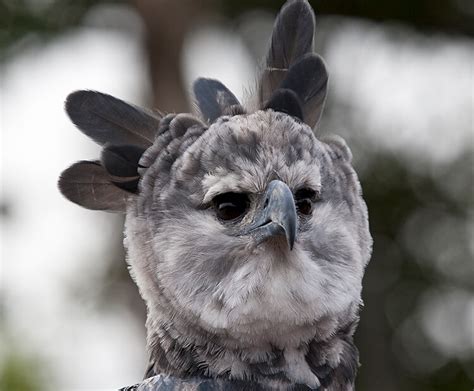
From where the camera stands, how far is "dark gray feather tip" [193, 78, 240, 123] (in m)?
2.28

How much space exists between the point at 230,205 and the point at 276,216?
17cm

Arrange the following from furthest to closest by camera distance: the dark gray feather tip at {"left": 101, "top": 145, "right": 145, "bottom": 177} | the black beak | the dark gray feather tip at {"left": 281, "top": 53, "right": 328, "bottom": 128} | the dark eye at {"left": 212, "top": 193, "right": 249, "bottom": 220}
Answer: the dark gray feather tip at {"left": 281, "top": 53, "right": 328, "bottom": 128} → the dark gray feather tip at {"left": 101, "top": 145, "right": 145, "bottom": 177} → the dark eye at {"left": 212, "top": 193, "right": 249, "bottom": 220} → the black beak

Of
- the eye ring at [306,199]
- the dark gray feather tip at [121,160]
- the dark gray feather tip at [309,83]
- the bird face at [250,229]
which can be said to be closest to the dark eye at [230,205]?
the bird face at [250,229]

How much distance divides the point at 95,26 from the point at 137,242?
9.18 ft

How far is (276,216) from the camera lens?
1909 mm

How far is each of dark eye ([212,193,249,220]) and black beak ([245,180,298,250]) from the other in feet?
0.22

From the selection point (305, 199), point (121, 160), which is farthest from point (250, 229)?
point (121, 160)

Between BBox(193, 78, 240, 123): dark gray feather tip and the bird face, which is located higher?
BBox(193, 78, 240, 123): dark gray feather tip

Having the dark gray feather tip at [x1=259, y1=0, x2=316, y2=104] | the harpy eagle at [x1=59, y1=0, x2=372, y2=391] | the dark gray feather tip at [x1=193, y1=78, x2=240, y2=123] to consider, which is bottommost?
the harpy eagle at [x1=59, y1=0, x2=372, y2=391]

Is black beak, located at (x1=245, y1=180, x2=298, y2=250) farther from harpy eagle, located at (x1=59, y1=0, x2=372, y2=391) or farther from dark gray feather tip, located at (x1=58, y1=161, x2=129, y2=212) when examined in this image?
dark gray feather tip, located at (x1=58, y1=161, x2=129, y2=212)

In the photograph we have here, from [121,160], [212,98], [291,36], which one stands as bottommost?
[121,160]

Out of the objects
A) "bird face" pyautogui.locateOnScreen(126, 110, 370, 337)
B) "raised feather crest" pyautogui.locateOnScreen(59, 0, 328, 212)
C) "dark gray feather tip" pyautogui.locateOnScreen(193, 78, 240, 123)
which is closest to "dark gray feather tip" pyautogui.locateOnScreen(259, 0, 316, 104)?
"raised feather crest" pyautogui.locateOnScreen(59, 0, 328, 212)

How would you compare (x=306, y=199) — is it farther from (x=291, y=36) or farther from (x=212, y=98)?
(x=291, y=36)

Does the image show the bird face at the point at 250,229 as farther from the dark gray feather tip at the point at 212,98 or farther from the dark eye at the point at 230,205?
the dark gray feather tip at the point at 212,98
